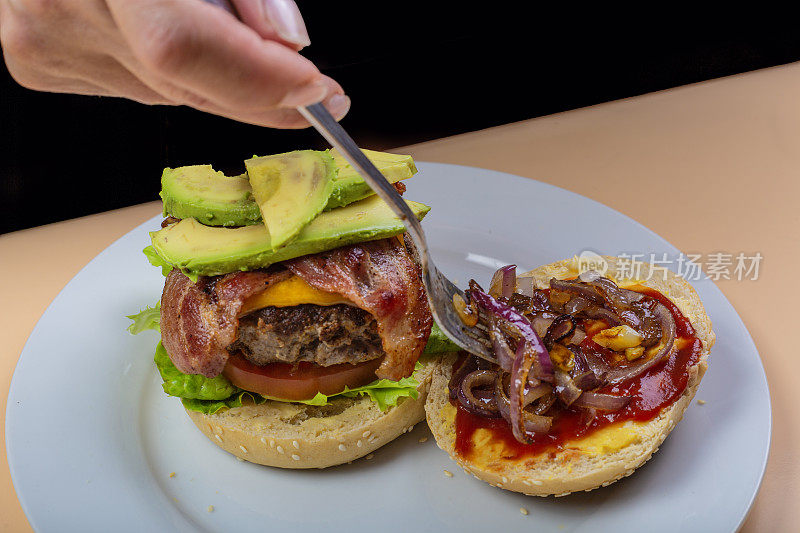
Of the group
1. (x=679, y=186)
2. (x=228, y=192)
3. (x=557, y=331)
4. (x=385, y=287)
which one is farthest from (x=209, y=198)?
(x=679, y=186)

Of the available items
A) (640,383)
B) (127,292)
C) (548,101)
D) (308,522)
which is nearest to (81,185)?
(127,292)

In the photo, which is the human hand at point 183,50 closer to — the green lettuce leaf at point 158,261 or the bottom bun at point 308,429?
the green lettuce leaf at point 158,261

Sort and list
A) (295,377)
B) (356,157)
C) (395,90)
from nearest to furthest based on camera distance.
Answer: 1. (356,157)
2. (295,377)
3. (395,90)

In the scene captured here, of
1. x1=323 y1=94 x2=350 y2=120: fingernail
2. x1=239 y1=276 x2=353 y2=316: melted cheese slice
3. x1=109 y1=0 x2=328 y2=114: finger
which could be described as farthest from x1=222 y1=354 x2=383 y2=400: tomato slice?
x1=109 y1=0 x2=328 y2=114: finger

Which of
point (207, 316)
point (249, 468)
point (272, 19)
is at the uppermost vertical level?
point (272, 19)

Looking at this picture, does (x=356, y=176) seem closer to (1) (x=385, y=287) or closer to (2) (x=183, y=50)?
(1) (x=385, y=287)

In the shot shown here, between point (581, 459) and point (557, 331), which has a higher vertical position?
point (557, 331)

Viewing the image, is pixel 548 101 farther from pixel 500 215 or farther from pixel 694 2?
pixel 500 215
